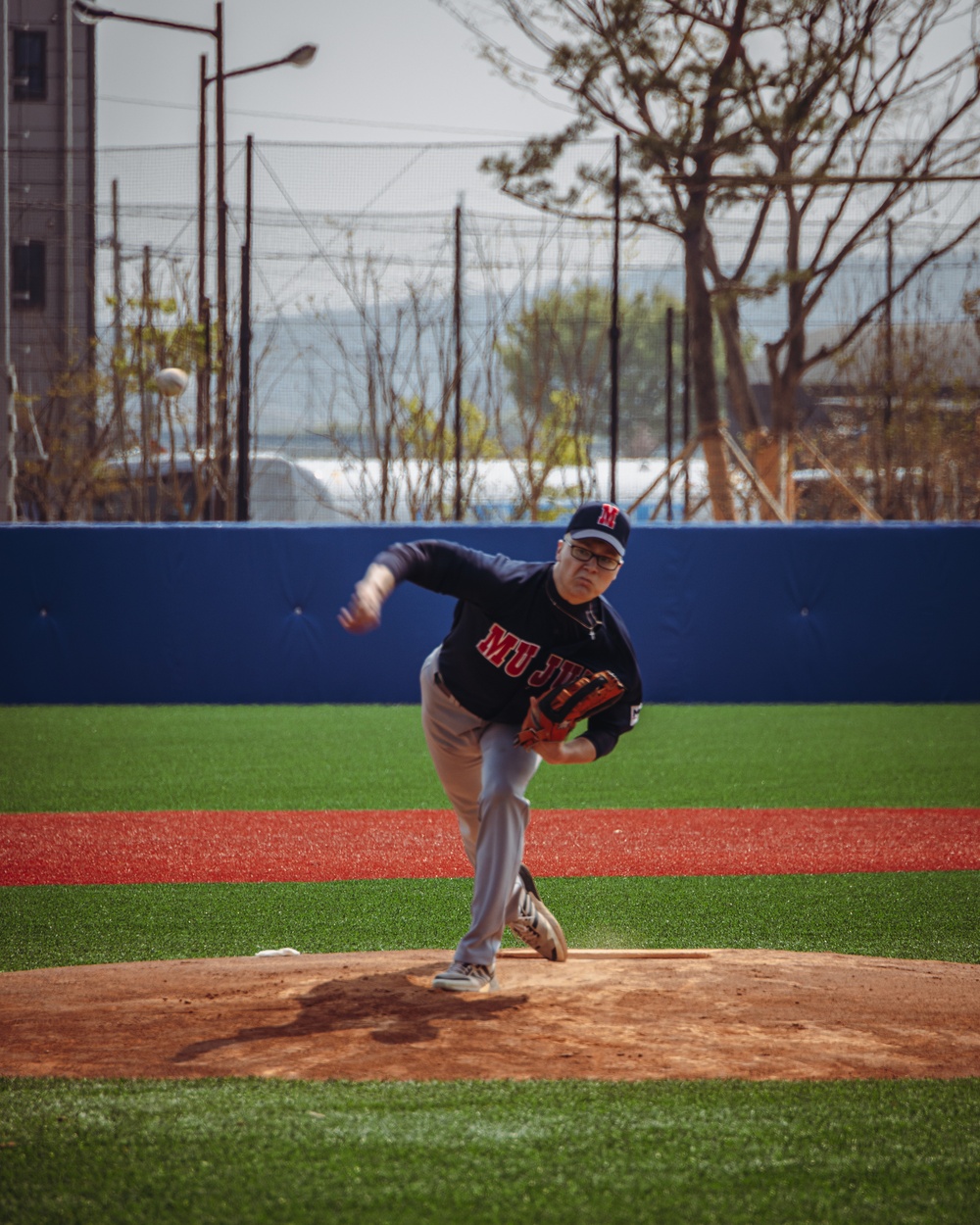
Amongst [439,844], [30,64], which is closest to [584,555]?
[439,844]

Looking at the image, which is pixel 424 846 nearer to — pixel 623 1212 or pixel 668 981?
pixel 668 981

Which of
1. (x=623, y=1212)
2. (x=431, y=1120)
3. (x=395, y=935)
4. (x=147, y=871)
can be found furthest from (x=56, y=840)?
(x=623, y=1212)

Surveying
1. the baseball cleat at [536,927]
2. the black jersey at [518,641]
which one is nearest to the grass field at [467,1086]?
the baseball cleat at [536,927]

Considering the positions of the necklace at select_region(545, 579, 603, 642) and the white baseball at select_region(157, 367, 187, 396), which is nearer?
the necklace at select_region(545, 579, 603, 642)

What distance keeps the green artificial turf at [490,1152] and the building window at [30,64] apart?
2617 cm

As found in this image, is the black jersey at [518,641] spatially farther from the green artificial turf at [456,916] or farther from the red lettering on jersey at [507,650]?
the green artificial turf at [456,916]

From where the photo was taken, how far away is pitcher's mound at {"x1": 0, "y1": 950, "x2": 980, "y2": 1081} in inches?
148

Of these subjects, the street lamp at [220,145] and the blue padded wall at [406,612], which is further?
the street lamp at [220,145]

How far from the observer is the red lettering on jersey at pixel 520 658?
14.6ft

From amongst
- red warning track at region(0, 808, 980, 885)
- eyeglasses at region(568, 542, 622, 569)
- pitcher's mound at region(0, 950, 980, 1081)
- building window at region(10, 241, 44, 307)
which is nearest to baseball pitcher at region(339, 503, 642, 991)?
eyeglasses at region(568, 542, 622, 569)

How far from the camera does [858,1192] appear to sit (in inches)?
115

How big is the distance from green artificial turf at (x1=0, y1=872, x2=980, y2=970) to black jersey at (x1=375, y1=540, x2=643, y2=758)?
1.33 m

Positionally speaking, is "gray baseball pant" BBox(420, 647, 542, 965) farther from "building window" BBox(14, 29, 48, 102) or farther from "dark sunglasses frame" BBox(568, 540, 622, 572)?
"building window" BBox(14, 29, 48, 102)

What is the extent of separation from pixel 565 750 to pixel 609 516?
802 mm
